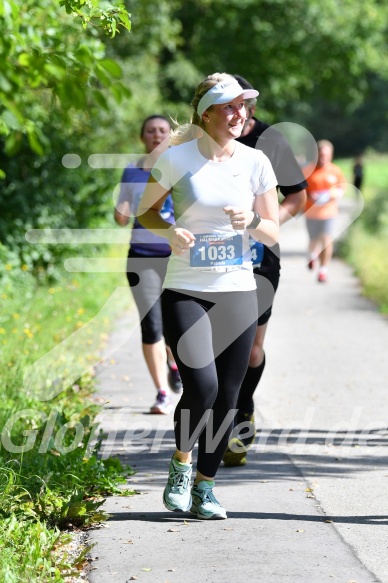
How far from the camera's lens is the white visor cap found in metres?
4.98

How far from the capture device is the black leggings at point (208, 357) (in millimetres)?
4969

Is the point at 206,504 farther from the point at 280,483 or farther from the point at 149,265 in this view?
A: the point at 149,265

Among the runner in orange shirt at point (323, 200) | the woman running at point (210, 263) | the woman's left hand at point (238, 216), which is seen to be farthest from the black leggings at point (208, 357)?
the runner in orange shirt at point (323, 200)

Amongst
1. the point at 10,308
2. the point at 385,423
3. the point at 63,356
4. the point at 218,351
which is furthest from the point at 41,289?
the point at 218,351

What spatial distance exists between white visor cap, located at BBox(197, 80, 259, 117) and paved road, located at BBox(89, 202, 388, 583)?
75.0 inches

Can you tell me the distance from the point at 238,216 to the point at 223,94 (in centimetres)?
56

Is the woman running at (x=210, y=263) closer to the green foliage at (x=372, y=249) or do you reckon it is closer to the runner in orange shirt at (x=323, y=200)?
the green foliage at (x=372, y=249)

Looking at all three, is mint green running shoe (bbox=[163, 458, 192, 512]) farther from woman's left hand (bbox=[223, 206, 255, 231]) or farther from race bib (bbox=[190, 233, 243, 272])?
woman's left hand (bbox=[223, 206, 255, 231])

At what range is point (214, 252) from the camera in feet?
16.3

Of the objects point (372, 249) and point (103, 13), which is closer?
point (103, 13)

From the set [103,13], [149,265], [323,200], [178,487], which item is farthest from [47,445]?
[323,200]

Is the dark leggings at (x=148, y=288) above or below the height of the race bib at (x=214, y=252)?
below

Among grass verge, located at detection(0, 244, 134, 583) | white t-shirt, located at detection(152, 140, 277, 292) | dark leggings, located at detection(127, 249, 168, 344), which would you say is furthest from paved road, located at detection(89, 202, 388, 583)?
Result: white t-shirt, located at detection(152, 140, 277, 292)

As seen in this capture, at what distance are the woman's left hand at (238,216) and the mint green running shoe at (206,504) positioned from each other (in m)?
1.21
